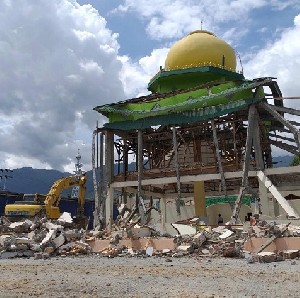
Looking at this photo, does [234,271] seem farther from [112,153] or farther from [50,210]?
[112,153]

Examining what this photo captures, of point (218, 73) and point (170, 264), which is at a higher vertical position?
point (218, 73)

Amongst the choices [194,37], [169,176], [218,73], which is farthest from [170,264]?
[194,37]

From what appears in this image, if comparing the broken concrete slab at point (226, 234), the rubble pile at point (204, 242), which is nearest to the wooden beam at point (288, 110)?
the rubble pile at point (204, 242)

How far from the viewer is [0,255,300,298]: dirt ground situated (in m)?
8.80

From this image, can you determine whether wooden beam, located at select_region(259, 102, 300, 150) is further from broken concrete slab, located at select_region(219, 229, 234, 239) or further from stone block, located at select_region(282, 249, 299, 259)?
stone block, located at select_region(282, 249, 299, 259)

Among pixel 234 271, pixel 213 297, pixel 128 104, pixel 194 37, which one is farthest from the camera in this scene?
pixel 194 37

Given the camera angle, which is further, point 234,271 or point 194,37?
point 194,37

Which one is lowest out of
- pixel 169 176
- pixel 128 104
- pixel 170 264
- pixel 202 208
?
pixel 170 264

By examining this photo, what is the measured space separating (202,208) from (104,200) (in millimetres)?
8274

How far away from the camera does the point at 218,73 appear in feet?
109

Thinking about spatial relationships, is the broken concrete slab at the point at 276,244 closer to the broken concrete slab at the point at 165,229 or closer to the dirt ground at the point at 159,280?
the dirt ground at the point at 159,280

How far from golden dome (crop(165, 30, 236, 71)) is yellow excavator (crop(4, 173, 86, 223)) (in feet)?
41.8

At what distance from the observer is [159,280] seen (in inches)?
415

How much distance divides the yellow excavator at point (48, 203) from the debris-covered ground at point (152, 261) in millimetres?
3567
